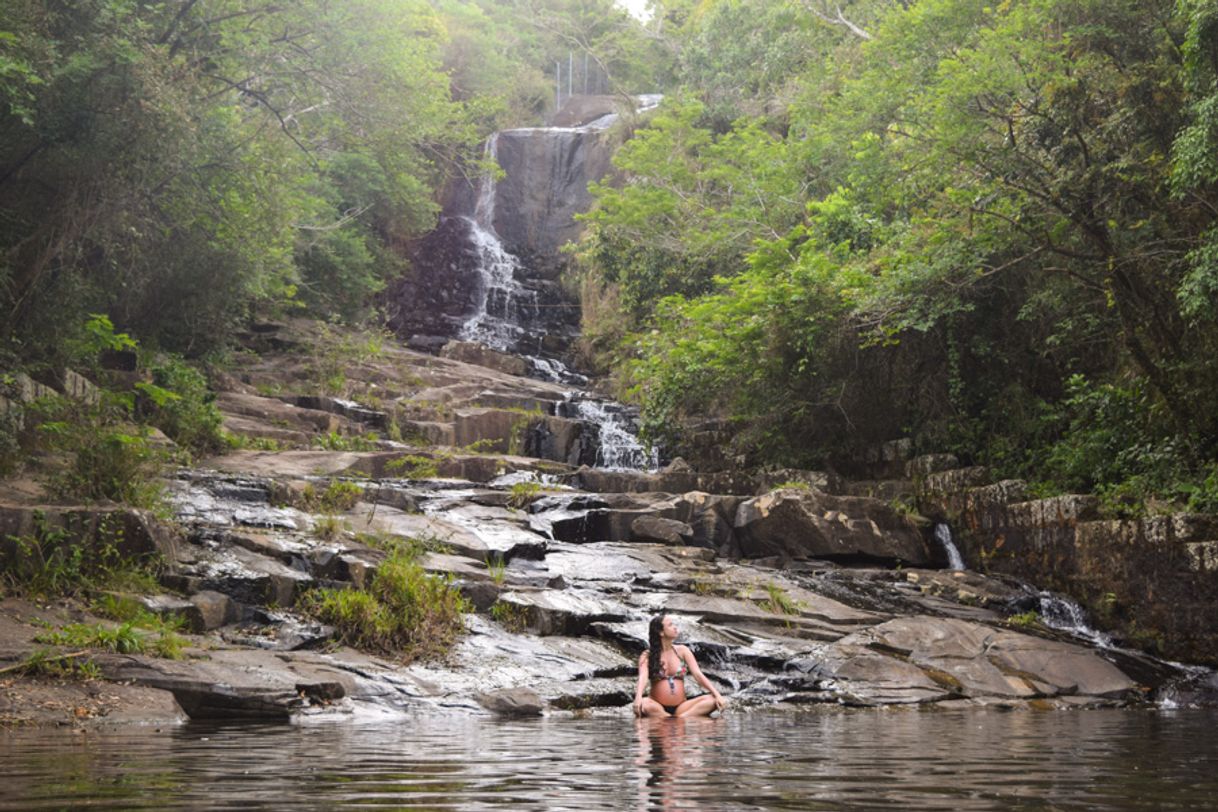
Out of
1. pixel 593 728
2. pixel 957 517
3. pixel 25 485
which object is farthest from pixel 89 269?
pixel 957 517

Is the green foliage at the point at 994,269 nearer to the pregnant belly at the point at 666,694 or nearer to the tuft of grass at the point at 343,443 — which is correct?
the tuft of grass at the point at 343,443

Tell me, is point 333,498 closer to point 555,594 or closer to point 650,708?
point 555,594

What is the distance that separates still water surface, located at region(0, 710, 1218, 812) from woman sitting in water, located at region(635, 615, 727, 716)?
0.60 meters

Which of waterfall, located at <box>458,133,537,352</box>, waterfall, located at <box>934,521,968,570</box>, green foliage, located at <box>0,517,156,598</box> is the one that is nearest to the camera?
green foliage, located at <box>0,517,156,598</box>

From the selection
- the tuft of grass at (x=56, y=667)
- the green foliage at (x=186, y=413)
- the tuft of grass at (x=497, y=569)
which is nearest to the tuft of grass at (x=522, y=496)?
the tuft of grass at (x=497, y=569)

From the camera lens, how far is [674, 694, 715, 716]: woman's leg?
30.7 feet

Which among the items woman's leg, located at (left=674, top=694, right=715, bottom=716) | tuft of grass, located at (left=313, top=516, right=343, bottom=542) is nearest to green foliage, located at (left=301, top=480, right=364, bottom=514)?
tuft of grass, located at (left=313, top=516, right=343, bottom=542)

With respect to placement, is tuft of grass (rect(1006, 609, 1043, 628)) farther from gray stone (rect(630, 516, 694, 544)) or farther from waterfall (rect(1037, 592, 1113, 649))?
gray stone (rect(630, 516, 694, 544))

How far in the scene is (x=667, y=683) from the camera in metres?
9.41

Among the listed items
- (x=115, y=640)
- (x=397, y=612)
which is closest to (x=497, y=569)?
(x=397, y=612)

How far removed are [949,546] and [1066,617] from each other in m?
2.71

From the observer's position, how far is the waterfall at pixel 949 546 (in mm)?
16906

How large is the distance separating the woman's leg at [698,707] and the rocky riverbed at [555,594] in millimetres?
1138

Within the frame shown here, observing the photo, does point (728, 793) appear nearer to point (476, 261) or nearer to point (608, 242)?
point (608, 242)
